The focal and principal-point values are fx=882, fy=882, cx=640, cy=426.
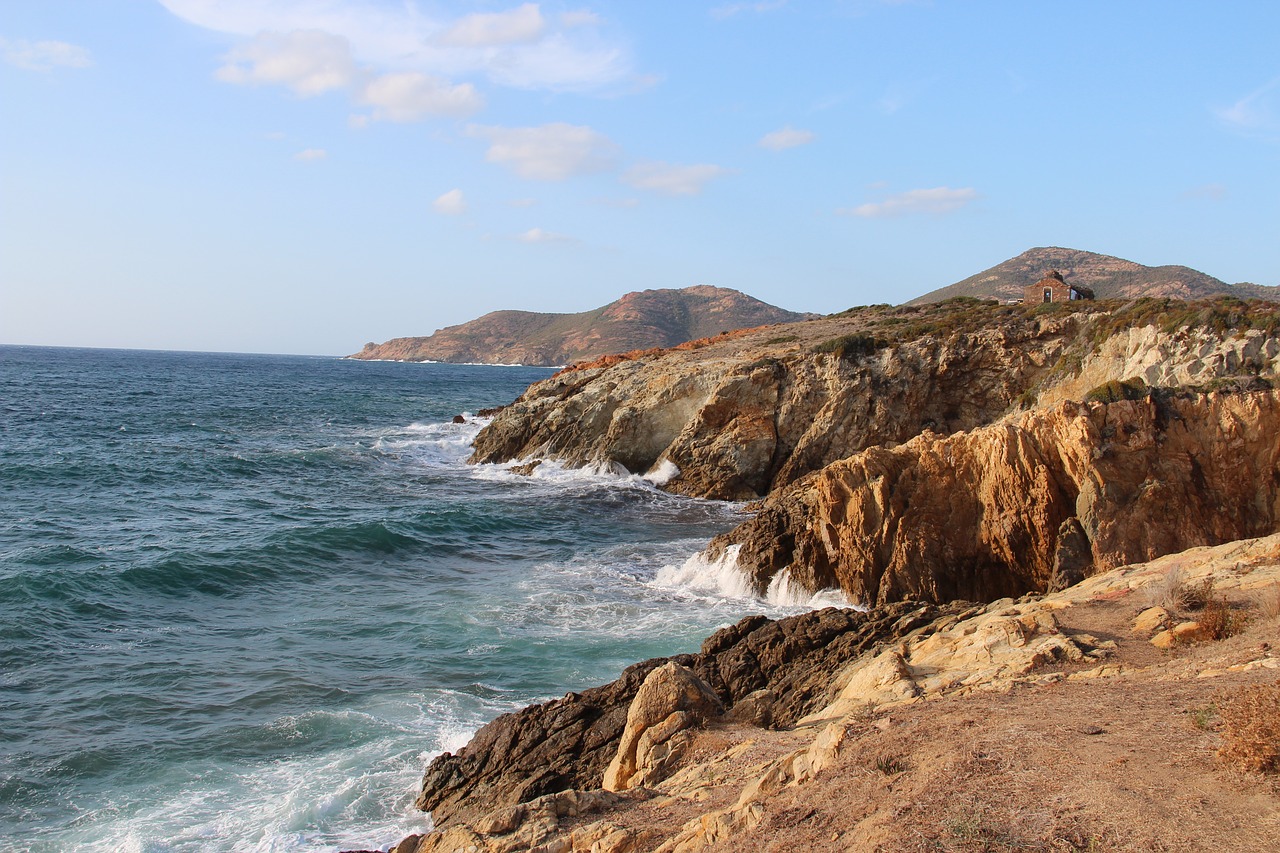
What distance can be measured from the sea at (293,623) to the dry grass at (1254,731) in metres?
7.25

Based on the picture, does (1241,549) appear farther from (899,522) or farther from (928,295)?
(928,295)

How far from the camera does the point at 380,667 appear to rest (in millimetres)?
13602

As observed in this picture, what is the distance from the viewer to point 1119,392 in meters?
15.5

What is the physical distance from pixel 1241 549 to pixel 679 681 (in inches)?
309

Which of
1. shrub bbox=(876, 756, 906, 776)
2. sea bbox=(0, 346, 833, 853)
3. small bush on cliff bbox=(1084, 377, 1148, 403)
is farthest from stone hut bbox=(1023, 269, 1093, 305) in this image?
shrub bbox=(876, 756, 906, 776)

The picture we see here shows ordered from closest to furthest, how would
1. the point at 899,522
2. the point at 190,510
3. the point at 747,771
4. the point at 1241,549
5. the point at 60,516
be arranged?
the point at 747,771, the point at 1241,549, the point at 899,522, the point at 60,516, the point at 190,510

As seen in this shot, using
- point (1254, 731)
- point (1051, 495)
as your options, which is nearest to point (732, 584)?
point (1051, 495)

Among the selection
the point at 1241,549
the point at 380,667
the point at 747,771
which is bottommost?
the point at 380,667

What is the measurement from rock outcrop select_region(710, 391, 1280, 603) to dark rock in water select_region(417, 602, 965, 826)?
3.41 meters

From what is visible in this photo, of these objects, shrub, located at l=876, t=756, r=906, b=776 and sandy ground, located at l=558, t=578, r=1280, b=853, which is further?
shrub, located at l=876, t=756, r=906, b=776

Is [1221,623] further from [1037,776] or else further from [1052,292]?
[1052,292]

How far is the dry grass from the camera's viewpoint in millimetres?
5539

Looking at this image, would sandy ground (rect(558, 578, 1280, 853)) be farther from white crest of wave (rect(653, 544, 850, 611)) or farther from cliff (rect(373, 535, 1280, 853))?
white crest of wave (rect(653, 544, 850, 611))

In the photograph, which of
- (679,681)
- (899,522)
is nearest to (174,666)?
(679,681)
